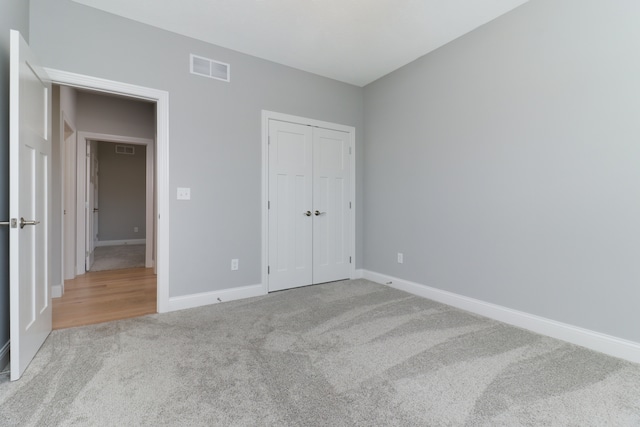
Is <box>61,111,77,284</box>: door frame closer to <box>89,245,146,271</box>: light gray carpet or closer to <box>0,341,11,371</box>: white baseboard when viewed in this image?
<box>89,245,146,271</box>: light gray carpet

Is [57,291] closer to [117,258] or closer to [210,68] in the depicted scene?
[117,258]

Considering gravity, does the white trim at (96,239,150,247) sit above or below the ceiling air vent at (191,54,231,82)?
below

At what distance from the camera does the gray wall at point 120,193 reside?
7.54 meters

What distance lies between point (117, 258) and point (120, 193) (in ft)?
9.45

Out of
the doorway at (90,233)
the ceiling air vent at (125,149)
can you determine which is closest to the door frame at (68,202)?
the doorway at (90,233)

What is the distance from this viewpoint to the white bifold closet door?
3.50 meters

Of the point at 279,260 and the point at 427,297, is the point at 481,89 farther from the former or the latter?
the point at 279,260

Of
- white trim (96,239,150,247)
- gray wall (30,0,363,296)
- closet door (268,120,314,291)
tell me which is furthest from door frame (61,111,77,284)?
white trim (96,239,150,247)

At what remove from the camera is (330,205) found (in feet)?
12.9

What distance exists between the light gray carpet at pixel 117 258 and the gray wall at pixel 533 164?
4.59 metres

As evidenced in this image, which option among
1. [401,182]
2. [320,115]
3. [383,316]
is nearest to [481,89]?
[401,182]

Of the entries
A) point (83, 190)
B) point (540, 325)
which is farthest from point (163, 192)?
point (540, 325)

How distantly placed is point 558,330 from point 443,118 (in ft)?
7.00

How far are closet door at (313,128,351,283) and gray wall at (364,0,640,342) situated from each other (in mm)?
811
